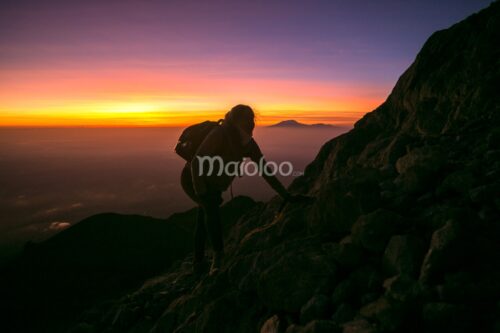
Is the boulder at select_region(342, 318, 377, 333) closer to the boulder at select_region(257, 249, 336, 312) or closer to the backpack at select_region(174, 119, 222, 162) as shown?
the boulder at select_region(257, 249, 336, 312)

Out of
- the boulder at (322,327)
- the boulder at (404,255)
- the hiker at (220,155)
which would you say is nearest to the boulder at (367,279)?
the boulder at (404,255)

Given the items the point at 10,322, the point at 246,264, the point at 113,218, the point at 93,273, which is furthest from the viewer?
the point at 113,218

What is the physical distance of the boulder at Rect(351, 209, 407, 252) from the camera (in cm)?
321

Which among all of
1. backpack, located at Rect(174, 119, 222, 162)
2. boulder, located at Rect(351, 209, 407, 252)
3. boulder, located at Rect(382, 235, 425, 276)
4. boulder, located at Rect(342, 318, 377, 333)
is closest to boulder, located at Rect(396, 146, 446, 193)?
boulder, located at Rect(351, 209, 407, 252)

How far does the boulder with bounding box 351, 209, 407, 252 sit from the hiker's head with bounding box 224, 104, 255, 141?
304 centimetres

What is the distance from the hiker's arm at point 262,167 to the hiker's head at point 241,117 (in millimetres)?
334

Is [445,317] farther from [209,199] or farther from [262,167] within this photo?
[209,199]

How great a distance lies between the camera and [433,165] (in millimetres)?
4020

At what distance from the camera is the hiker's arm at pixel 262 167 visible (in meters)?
6.00

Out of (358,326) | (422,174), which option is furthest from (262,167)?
(358,326)

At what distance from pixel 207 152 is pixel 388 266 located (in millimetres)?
3541

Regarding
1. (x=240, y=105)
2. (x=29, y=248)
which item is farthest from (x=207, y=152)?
(x=29, y=248)

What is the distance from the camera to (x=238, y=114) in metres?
5.71

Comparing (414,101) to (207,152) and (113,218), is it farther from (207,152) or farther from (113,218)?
(113,218)
